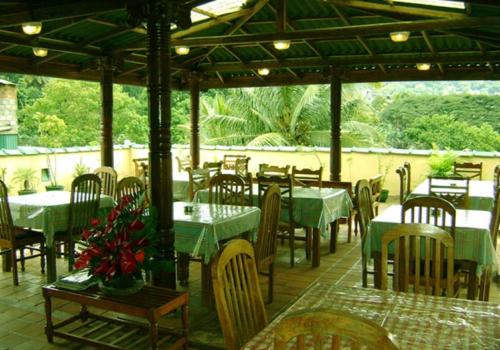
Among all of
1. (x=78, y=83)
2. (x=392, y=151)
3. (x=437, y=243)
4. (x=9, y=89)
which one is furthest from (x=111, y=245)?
(x=78, y=83)

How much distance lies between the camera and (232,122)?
48.0 feet

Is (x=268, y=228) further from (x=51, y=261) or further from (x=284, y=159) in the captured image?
(x=284, y=159)

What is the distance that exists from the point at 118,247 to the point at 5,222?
7.71 ft

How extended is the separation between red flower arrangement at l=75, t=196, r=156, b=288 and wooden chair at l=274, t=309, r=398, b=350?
77.1 inches

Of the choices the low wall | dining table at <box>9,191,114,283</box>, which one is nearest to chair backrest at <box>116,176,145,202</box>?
dining table at <box>9,191,114,283</box>

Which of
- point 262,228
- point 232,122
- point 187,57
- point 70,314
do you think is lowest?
point 70,314

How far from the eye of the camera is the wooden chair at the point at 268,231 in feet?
13.9

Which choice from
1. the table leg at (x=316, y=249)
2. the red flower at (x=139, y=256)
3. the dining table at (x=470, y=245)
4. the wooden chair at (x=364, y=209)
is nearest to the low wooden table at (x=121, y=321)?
the red flower at (x=139, y=256)

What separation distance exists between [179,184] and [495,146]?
469 inches

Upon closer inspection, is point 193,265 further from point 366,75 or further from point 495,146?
point 495,146

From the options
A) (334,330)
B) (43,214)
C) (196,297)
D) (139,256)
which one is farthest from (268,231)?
(334,330)

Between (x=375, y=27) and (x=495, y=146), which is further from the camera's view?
(x=495, y=146)

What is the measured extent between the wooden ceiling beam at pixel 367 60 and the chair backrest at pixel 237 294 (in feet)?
20.5

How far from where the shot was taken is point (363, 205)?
4.61 metres
